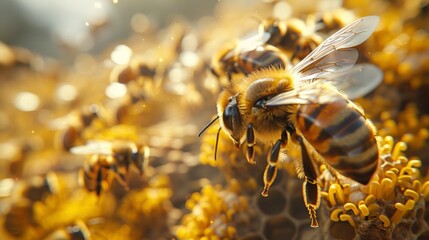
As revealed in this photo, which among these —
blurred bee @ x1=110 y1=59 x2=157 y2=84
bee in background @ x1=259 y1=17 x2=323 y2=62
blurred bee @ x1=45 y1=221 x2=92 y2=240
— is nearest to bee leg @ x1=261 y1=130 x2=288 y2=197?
bee in background @ x1=259 y1=17 x2=323 y2=62

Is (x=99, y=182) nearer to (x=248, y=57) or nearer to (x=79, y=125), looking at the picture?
(x=79, y=125)

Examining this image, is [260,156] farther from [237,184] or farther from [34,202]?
[34,202]

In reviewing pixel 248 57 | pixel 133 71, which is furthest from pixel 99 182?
pixel 248 57

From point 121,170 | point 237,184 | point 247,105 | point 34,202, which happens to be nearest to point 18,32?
point 34,202

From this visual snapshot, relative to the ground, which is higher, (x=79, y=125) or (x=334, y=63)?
(x=79, y=125)

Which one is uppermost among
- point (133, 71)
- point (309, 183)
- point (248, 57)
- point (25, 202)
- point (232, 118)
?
point (133, 71)

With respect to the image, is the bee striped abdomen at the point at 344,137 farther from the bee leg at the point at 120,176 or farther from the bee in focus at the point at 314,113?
the bee leg at the point at 120,176

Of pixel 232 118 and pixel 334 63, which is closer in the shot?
pixel 232 118
